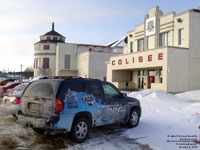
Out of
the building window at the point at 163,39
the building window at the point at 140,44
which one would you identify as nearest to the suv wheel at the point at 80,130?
the building window at the point at 163,39

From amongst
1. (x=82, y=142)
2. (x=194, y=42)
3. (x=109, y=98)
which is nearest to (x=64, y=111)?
(x=82, y=142)

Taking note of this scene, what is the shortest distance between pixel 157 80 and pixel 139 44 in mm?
7245

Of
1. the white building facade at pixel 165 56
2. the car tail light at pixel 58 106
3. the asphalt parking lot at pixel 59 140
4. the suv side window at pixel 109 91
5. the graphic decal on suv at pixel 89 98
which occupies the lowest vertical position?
the asphalt parking lot at pixel 59 140

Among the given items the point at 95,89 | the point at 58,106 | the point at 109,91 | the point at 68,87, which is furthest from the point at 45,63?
the point at 58,106

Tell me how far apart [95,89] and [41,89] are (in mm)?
1604

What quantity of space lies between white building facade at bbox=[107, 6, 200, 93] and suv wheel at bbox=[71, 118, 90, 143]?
62.7 feet

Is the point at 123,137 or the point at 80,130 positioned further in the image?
the point at 123,137

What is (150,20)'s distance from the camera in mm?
31281

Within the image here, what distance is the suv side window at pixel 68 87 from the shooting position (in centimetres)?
596

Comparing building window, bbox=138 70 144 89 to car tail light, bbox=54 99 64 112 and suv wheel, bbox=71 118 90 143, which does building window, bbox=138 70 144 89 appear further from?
car tail light, bbox=54 99 64 112

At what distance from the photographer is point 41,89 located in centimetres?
642

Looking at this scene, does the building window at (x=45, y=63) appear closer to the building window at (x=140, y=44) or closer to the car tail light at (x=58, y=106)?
the building window at (x=140, y=44)

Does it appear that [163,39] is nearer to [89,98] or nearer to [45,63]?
[89,98]

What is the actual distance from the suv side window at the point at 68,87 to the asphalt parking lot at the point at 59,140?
1.31 meters
